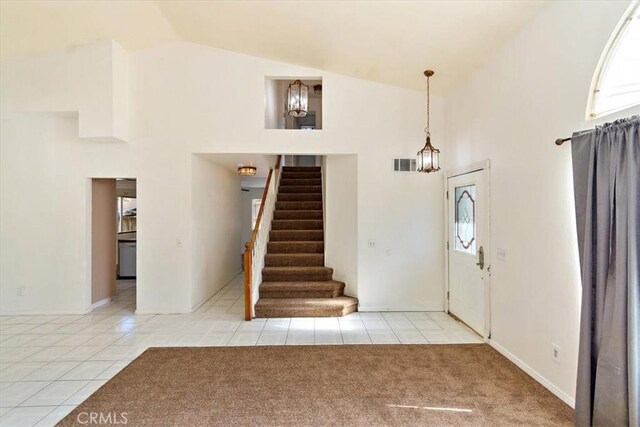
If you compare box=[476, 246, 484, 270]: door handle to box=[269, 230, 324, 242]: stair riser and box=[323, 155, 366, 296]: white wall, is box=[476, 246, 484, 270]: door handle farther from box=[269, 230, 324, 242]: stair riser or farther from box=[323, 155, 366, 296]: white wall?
box=[269, 230, 324, 242]: stair riser

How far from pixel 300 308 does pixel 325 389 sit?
1.85m

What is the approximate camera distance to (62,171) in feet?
15.4

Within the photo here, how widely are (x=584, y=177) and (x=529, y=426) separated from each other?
6.02ft

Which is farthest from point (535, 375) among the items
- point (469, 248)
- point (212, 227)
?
point (212, 227)

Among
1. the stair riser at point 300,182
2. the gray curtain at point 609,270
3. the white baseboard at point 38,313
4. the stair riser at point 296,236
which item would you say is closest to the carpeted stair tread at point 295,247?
the stair riser at point 296,236

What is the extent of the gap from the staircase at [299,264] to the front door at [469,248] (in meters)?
1.53

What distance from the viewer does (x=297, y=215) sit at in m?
6.35

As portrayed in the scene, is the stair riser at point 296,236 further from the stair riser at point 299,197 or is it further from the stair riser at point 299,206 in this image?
the stair riser at point 299,197

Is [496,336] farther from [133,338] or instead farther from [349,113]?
[133,338]

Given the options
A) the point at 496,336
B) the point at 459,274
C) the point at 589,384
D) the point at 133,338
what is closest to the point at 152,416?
the point at 133,338

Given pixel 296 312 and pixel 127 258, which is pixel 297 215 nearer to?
pixel 296 312

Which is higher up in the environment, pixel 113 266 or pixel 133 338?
pixel 113 266

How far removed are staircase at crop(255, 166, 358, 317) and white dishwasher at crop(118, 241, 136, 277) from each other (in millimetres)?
3516

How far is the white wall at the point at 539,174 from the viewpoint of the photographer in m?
2.40
